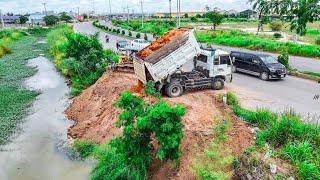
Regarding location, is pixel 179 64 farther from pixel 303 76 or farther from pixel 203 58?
pixel 303 76

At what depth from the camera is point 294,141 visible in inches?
463

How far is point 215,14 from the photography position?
67.1 meters

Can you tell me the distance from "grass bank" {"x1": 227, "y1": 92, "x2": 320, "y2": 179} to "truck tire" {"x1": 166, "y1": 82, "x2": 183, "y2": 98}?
5.76 m

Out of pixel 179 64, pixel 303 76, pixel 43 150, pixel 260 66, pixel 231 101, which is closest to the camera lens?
pixel 231 101

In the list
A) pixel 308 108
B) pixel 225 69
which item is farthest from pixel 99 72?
pixel 308 108

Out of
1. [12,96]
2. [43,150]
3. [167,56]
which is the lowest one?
[43,150]

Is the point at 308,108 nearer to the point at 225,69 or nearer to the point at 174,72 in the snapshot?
the point at 225,69

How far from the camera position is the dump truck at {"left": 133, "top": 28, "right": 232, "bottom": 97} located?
713 inches

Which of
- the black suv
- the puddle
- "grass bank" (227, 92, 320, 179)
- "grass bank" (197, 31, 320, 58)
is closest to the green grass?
the puddle

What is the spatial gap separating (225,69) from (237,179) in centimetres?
996

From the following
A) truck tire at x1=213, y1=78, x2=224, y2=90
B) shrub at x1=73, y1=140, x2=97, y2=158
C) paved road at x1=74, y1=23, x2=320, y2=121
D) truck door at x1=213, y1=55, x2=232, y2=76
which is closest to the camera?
shrub at x1=73, y1=140, x2=97, y2=158

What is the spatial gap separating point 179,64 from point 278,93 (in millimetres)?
6012

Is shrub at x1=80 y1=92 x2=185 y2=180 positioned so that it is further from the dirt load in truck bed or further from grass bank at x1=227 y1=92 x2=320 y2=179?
grass bank at x1=227 y1=92 x2=320 y2=179

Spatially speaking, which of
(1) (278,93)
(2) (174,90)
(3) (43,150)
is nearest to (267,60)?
(1) (278,93)
